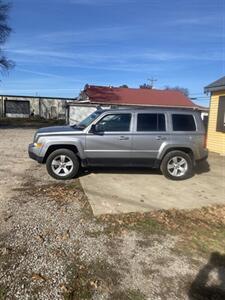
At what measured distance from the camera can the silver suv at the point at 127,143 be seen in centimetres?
772

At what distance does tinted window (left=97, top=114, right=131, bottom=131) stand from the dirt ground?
2214 millimetres

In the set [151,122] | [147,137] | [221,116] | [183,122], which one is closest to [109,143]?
[147,137]

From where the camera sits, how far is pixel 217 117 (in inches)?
523

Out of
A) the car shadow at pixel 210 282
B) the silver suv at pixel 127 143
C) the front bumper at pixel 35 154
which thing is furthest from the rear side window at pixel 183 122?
the car shadow at pixel 210 282

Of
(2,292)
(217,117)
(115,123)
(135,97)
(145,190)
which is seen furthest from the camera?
(135,97)

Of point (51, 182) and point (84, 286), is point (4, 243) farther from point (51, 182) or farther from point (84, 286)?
point (51, 182)

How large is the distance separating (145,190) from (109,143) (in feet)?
5.17

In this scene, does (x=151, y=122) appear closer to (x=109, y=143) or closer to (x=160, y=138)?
(x=160, y=138)

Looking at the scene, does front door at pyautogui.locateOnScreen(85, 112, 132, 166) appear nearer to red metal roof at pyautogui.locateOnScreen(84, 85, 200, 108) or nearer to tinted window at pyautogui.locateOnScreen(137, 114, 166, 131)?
tinted window at pyautogui.locateOnScreen(137, 114, 166, 131)

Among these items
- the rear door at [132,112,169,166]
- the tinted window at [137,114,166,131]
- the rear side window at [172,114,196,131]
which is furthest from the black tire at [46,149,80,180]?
the rear side window at [172,114,196,131]

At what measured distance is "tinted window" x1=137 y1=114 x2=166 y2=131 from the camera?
8.06m

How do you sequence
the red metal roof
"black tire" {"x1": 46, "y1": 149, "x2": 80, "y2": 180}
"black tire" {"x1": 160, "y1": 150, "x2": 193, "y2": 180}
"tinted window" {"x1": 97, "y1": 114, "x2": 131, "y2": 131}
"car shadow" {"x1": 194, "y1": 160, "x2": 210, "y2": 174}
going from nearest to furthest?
"black tire" {"x1": 46, "y1": 149, "x2": 80, "y2": 180} → "tinted window" {"x1": 97, "y1": 114, "x2": 131, "y2": 131} → "black tire" {"x1": 160, "y1": 150, "x2": 193, "y2": 180} → "car shadow" {"x1": 194, "y1": 160, "x2": 210, "y2": 174} → the red metal roof

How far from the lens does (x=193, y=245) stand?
4.47 metres

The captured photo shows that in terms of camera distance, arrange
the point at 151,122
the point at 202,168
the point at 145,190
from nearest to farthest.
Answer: the point at 145,190
the point at 151,122
the point at 202,168
